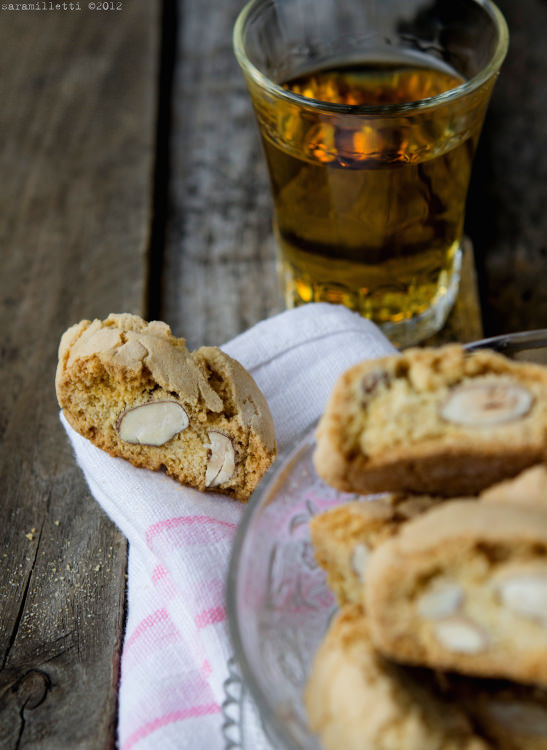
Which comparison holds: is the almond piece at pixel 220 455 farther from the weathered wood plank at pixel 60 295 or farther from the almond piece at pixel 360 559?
the almond piece at pixel 360 559

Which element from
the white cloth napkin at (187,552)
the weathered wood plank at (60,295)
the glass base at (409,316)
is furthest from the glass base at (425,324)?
the weathered wood plank at (60,295)

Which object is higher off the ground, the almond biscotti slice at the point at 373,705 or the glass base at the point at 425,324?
the almond biscotti slice at the point at 373,705

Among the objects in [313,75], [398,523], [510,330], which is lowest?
[510,330]

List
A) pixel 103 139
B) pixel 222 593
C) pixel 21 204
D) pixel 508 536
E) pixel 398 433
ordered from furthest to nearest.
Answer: pixel 103 139 → pixel 21 204 → pixel 222 593 → pixel 398 433 → pixel 508 536

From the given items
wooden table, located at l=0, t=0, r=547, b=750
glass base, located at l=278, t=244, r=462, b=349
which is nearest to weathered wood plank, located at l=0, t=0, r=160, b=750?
wooden table, located at l=0, t=0, r=547, b=750

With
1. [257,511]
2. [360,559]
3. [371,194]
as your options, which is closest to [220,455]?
[257,511]

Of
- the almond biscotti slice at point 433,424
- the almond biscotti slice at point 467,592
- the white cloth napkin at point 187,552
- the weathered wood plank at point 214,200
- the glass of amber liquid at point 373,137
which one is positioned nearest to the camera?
the almond biscotti slice at point 467,592

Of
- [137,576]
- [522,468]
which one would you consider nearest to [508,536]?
[522,468]

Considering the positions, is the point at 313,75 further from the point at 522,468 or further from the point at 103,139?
the point at 522,468
